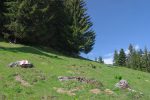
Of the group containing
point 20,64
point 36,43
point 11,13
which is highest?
point 11,13

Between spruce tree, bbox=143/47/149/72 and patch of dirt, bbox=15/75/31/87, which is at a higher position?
spruce tree, bbox=143/47/149/72

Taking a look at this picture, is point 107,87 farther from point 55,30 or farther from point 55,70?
point 55,30

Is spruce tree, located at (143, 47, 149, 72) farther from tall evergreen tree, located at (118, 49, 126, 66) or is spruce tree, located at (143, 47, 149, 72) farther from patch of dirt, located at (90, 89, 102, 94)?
patch of dirt, located at (90, 89, 102, 94)

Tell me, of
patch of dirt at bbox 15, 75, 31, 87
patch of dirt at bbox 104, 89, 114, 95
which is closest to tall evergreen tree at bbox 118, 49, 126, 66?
patch of dirt at bbox 104, 89, 114, 95

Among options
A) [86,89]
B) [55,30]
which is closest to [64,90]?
[86,89]

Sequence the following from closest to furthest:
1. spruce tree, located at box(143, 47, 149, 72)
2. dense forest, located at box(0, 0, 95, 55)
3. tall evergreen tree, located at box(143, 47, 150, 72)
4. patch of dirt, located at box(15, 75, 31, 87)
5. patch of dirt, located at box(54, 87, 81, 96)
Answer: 1. patch of dirt, located at box(54, 87, 81, 96)
2. patch of dirt, located at box(15, 75, 31, 87)
3. dense forest, located at box(0, 0, 95, 55)
4. tall evergreen tree, located at box(143, 47, 150, 72)
5. spruce tree, located at box(143, 47, 149, 72)

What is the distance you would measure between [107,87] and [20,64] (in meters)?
7.30

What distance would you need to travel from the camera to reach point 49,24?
64500mm

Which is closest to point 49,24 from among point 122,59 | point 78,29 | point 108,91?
point 78,29

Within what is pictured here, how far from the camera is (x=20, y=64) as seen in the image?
1207 inches

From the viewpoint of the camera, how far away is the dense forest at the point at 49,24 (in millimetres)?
57469

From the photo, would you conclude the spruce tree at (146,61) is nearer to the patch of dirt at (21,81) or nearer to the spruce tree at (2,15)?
the spruce tree at (2,15)

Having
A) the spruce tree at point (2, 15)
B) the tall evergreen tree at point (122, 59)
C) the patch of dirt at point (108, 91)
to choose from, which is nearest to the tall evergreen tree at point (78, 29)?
the spruce tree at point (2, 15)

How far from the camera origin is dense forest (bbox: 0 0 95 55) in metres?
57.5
